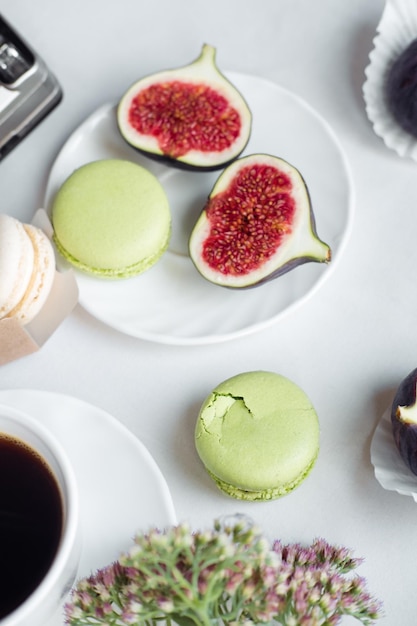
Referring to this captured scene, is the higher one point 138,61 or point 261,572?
point 138,61

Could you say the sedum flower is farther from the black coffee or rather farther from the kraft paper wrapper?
the kraft paper wrapper

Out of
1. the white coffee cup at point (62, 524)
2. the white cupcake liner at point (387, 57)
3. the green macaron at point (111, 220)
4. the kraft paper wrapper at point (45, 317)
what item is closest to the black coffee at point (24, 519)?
the white coffee cup at point (62, 524)

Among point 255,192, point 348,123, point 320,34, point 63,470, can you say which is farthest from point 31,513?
point 320,34

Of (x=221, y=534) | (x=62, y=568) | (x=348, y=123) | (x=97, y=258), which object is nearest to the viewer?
(x=221, y=534)

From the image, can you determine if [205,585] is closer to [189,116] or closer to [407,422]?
[407,422]

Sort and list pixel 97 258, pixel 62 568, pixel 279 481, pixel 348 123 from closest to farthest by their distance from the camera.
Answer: pixel 62 568, pixel 279 481, pixel 97 258, pixel 348 123

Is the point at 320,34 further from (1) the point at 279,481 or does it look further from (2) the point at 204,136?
(1) the point at 279,481

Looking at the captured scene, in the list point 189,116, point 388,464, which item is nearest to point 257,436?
point 388,464
